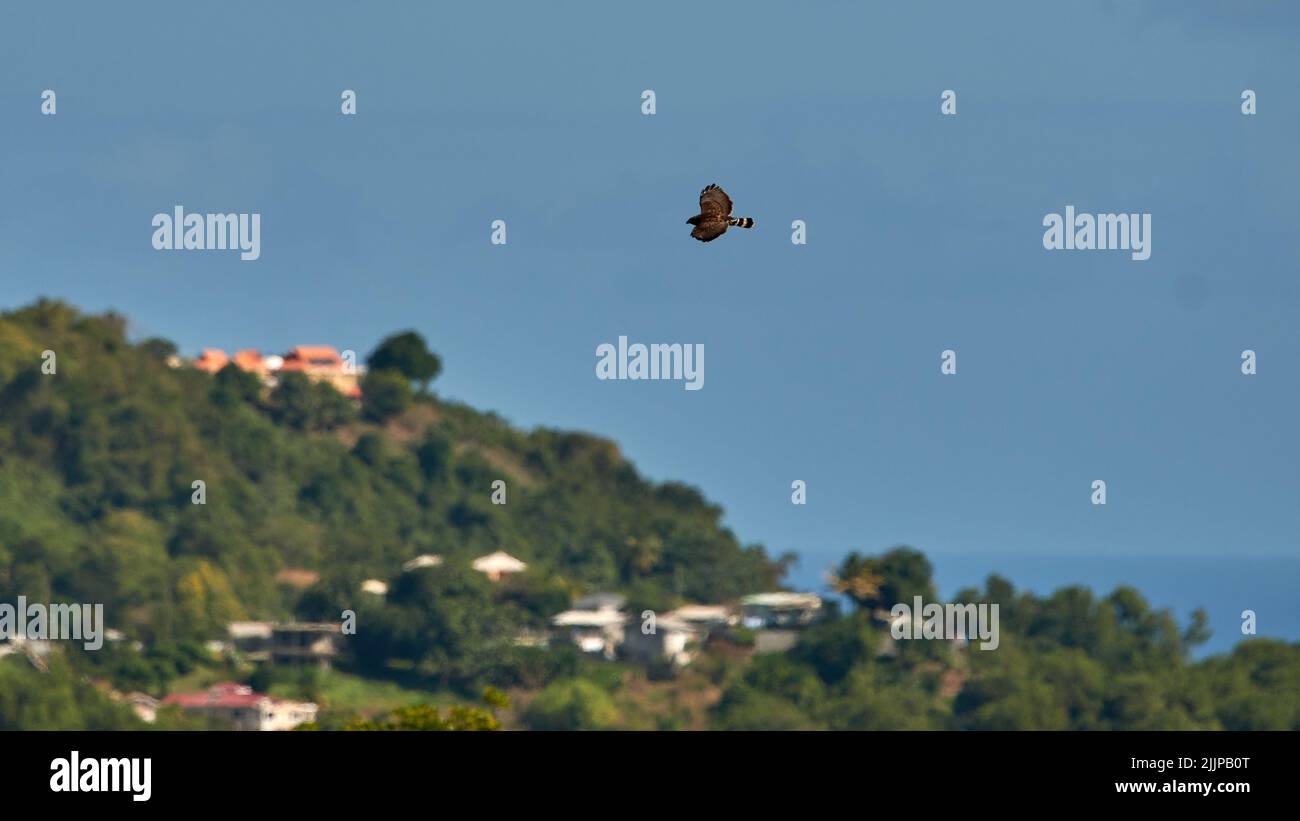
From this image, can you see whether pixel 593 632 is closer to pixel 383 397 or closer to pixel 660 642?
pixel 660 642

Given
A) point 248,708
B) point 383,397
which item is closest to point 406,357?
point 383,397

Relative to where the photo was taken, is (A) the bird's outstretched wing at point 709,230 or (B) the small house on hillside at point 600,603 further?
(B) the small house on hillside at point 600,603

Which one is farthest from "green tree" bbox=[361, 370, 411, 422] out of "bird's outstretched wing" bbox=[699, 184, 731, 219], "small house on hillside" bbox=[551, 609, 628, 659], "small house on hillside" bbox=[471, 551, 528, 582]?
"bird's outstretched wing" bbox=[699, 184, 731, 219]

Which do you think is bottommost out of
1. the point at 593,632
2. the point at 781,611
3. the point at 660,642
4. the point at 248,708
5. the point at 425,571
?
the point at 248,708

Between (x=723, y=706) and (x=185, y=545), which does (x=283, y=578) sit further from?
(x=723, y=706)

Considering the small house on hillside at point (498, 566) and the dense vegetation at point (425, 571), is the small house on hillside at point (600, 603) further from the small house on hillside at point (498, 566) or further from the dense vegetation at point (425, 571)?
the small house on hillside at point (498, 566)

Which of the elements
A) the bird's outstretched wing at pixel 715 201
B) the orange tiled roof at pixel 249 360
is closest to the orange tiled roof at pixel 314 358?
the orange tiled roof at pixel 249 360
